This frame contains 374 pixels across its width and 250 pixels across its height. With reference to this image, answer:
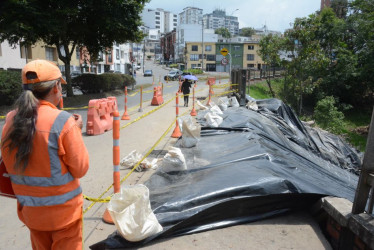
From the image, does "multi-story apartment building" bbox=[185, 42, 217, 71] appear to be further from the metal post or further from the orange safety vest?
the orange safety vest

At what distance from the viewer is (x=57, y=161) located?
6.75 feet

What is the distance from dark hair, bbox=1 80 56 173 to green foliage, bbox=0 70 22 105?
13882 millimetres

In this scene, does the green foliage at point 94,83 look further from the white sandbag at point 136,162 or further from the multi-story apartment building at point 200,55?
the multi-story apartment building at point 200,55

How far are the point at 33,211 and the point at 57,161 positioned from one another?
383 millimetres

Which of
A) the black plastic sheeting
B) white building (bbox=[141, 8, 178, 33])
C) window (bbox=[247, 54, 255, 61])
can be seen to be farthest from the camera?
white building (bbox=[141, 8, 178, 33])

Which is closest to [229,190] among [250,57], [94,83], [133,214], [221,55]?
[133,214]

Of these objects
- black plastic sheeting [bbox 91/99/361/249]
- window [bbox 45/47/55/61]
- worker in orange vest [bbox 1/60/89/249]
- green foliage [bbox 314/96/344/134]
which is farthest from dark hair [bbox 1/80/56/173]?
window [bbox 45/47/55/61]

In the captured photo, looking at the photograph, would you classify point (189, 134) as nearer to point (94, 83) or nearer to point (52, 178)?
point (52, 178)

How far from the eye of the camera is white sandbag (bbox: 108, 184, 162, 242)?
3080 mm

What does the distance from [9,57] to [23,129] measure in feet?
96.4

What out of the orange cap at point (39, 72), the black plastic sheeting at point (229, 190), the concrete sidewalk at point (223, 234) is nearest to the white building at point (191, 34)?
the black plastic sheeting at point (229, 190)

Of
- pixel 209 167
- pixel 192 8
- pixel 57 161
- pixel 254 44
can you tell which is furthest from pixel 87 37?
pixel 192 8

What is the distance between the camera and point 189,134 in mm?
6230

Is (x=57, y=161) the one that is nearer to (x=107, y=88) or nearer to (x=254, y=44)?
(x=107, y=88)
